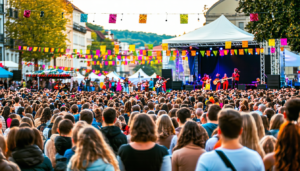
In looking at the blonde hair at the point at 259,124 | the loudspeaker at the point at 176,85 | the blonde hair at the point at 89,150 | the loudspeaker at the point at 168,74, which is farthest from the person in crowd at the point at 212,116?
the loudspeaker at the point at 168,74

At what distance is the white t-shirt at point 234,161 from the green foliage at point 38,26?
4158cm

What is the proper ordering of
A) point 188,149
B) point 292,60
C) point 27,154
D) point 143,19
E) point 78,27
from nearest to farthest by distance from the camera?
point 27,154 < point 188,149 < point 143,19 < point 292,60 < point 78,27

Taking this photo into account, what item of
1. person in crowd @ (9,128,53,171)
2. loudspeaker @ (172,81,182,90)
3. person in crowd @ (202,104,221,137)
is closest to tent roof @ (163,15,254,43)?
loudspeaker @ (172,81,182,90)

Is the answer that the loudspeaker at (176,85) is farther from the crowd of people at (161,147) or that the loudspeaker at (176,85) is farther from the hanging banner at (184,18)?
the crowd of people at (161,147)

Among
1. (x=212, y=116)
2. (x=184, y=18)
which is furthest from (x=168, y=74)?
(x=212, y=116)

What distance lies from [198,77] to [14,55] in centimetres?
2603

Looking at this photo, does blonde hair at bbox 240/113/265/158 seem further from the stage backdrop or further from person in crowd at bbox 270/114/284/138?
the stage backdrop

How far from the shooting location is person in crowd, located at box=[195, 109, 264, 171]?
10.2ft

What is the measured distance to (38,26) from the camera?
4438 cm

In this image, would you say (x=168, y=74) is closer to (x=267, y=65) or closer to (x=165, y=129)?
(x=267, y=65)

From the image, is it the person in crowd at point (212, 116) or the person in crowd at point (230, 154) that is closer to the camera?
the person in crowd at point (230, 154)

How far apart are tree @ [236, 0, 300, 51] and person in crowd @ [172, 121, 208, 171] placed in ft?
64.5

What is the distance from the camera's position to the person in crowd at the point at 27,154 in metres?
3.94

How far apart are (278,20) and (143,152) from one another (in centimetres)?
2268
